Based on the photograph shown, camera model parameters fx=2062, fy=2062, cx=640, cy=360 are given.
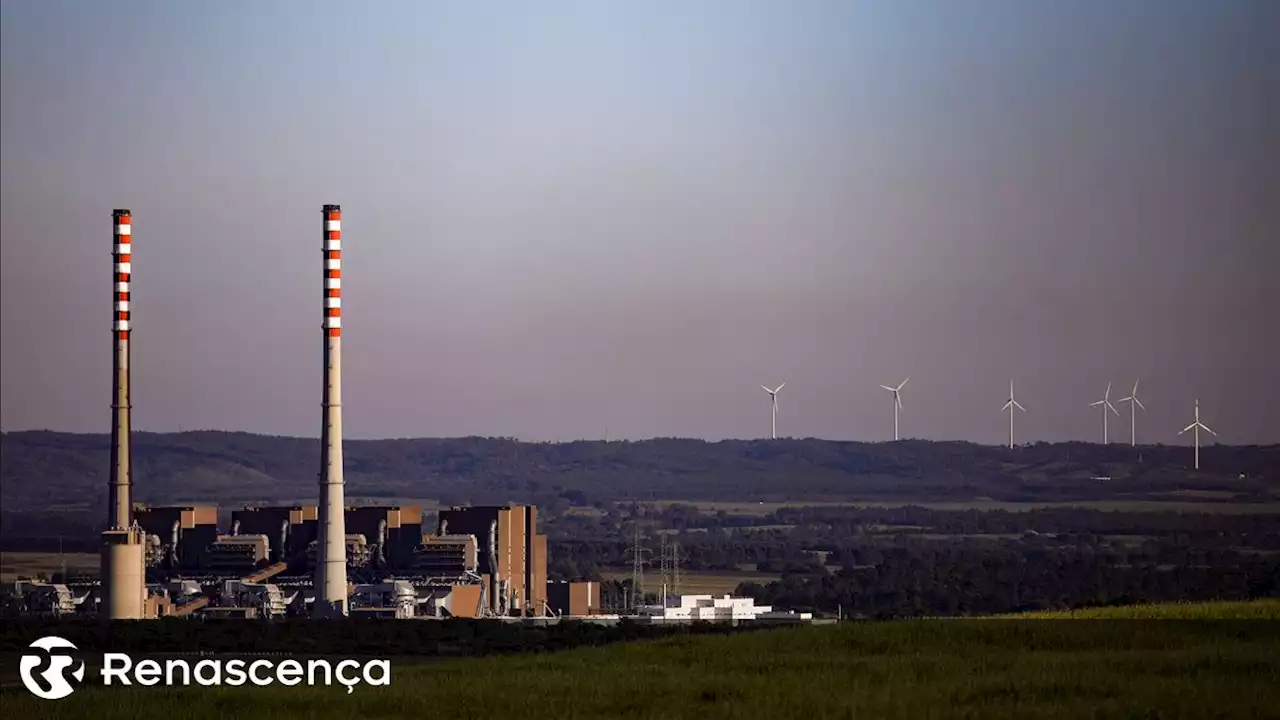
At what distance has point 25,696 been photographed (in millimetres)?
30031

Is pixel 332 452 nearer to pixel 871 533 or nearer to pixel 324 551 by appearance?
pixel 324 551

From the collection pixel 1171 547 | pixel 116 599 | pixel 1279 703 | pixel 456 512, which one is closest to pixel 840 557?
pixel 1171 547

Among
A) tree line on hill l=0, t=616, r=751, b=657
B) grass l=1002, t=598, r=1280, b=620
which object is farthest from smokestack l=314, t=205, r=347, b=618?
grass l=1002, t=598, r=1280, b=620

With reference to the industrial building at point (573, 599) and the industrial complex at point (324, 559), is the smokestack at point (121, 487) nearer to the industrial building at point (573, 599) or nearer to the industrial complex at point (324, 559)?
the industrial complex at point (324, 559)

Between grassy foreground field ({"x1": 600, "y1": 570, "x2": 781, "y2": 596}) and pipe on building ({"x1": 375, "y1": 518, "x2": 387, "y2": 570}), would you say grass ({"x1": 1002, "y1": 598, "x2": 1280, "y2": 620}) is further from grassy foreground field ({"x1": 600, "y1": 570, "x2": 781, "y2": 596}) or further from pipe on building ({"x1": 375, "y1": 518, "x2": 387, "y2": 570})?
grassy foreground field ({"x1": 600, "y1": 570, "x2": 781, "y2": 596})

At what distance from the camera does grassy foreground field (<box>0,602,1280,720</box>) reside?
25.9m

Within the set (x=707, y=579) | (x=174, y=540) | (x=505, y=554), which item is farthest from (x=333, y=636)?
(x=707, y=579)

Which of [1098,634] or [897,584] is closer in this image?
[1098,634]

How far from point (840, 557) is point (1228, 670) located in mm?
115989

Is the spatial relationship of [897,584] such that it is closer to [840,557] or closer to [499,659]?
[840,557]

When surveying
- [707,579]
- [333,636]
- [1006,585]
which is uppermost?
[333,636]

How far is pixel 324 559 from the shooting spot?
2945 inches

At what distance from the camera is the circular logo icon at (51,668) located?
3148 cm

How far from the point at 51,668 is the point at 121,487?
140 feet
